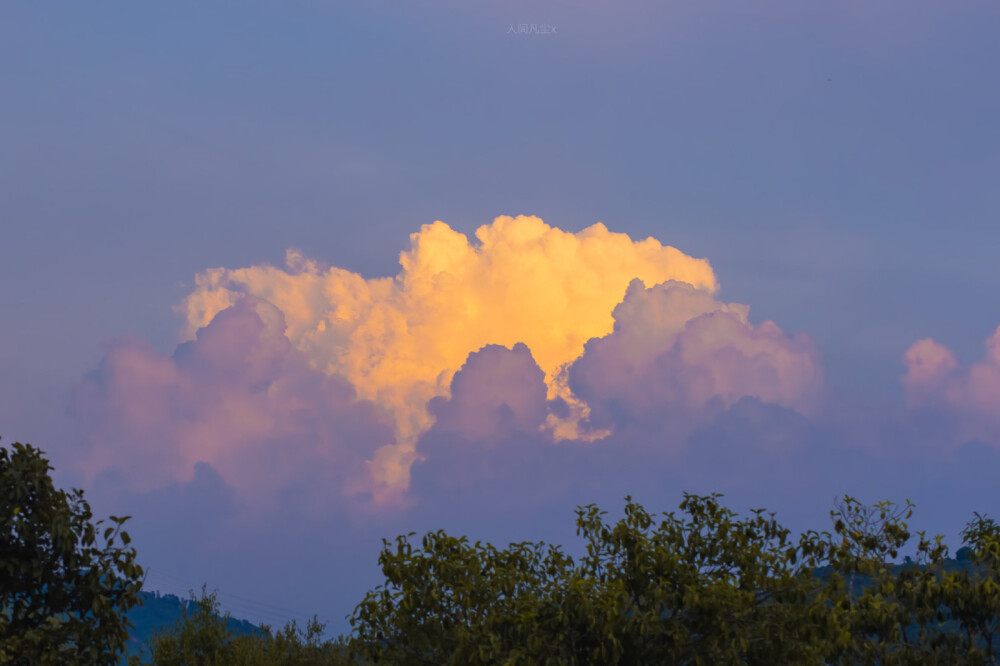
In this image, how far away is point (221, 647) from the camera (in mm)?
33125

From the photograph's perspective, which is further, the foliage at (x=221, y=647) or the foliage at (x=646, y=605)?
the foliage at (x=221, y=647)

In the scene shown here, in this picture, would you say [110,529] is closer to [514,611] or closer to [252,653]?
[514,611]

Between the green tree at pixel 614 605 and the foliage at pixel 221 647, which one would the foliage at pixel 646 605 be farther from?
the foliage at pixel 221 647

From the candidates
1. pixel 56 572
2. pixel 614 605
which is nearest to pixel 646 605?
pixel 614 605

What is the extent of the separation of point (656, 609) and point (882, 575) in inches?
304

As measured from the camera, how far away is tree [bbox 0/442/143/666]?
64.2 ft

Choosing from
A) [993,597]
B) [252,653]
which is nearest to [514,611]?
[993,597]

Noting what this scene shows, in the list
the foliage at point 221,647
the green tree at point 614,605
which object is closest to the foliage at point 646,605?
the green tree at point 614,605

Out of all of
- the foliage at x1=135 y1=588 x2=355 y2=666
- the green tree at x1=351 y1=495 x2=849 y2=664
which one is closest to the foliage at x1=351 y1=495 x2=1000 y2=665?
the green tree at x1=351 y1=495 x2=849 y2=664

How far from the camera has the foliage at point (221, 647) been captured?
3234 cm

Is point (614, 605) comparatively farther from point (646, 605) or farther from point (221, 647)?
point (221, 647)

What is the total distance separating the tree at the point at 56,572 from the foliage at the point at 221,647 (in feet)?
39.5

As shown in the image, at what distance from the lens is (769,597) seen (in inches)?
832

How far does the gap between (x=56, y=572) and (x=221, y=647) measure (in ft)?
46.0
